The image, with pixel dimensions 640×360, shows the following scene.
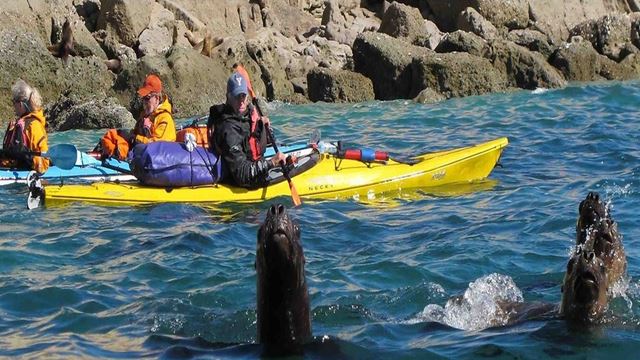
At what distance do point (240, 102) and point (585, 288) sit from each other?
4.77m

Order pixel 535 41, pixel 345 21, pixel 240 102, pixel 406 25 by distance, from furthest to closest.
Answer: pixel 345 21
pixel 406 25
pixel 535 41
pixel 240 102

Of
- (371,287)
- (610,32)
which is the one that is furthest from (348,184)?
(610,32)

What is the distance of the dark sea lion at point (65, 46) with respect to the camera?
18.3m

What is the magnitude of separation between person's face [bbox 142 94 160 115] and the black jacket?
1151 mm

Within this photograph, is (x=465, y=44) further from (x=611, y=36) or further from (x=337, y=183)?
(x=337, y=183)

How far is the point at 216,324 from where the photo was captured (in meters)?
5.38

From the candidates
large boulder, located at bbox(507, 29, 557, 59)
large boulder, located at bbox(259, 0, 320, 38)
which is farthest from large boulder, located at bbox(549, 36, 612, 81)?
large boulder, located at bbox(259, 0, 320, 38)

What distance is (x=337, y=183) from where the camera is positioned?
9.44m

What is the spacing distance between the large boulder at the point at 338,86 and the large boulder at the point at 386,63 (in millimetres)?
288

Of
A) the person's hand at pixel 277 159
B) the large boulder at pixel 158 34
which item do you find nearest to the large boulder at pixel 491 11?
the large boulder at pixel 158 34

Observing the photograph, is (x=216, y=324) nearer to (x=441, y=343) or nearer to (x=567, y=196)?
(x=441, y=343)

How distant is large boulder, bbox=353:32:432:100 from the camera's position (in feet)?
61.4

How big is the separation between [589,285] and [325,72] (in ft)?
46.4

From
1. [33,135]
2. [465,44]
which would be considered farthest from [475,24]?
[33,135]
